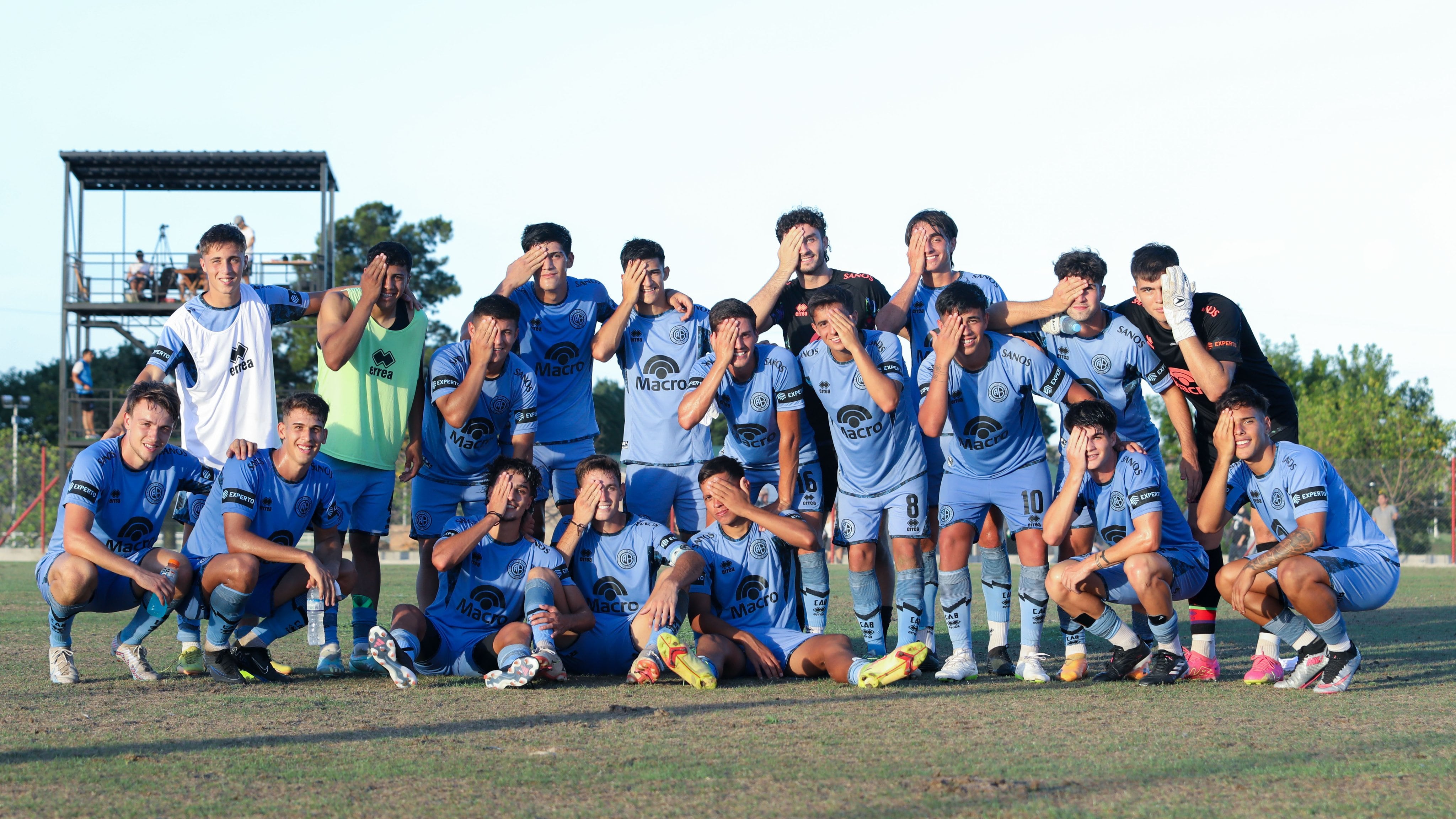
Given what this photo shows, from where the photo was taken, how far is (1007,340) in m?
6.50

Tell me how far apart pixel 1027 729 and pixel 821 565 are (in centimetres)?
208

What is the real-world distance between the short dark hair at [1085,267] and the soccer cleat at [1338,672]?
2.23m

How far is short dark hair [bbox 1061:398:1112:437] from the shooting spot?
5.99 m

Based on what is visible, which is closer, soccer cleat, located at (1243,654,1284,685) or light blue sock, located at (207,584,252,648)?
light blue sock, located at (207,584,252,648)

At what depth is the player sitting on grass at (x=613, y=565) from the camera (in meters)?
6.05

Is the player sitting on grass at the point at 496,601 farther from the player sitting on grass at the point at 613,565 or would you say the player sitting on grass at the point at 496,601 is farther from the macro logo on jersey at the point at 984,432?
the macro logo on jersey at the point at 984,432

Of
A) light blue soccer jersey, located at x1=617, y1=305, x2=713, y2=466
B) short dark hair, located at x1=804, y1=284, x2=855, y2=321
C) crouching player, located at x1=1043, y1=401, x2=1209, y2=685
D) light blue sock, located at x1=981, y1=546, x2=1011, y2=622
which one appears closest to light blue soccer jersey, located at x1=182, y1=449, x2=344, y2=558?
light blue soccer jersey, located at x1=617, y1=305, x2=713, y2=466

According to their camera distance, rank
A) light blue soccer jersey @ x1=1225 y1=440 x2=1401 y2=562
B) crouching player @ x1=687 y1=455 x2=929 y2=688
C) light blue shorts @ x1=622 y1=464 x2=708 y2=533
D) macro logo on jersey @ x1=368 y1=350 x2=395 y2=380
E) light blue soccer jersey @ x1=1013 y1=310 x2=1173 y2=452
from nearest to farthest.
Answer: light blue soccer jersey @ x1=1225 y1=440 x2=1401 y2=562 < crouching player @ x1=687 y1=455 x2=929 y2=688 < light blue soccer jersey @ x1=1013 y1=310 x2=1173 y2=452 < macro logo on jersey @ x1=368 y1=350 x2=395 y2=380 < light blue shorts @ x1=622 y1=464 x2=708 y2=533

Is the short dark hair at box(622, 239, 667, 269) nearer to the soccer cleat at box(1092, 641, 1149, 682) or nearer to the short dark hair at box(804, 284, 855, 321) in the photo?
the short dark hair at box(804, 284, 855, 321)

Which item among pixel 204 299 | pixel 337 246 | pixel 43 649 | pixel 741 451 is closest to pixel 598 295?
pixel 741 451

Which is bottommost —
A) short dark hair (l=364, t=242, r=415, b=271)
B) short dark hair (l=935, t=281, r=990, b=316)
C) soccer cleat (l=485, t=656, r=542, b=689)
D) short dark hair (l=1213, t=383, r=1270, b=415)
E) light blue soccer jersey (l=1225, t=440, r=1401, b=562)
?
soccer cleat (l=485, t=656, r=542, b=689)

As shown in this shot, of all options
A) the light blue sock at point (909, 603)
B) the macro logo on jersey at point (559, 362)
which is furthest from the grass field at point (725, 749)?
the macro logo on jersey at point (559, 362)

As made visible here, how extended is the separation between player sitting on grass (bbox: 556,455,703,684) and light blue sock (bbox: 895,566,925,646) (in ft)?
3.62

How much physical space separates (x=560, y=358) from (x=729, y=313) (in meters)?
1.27
